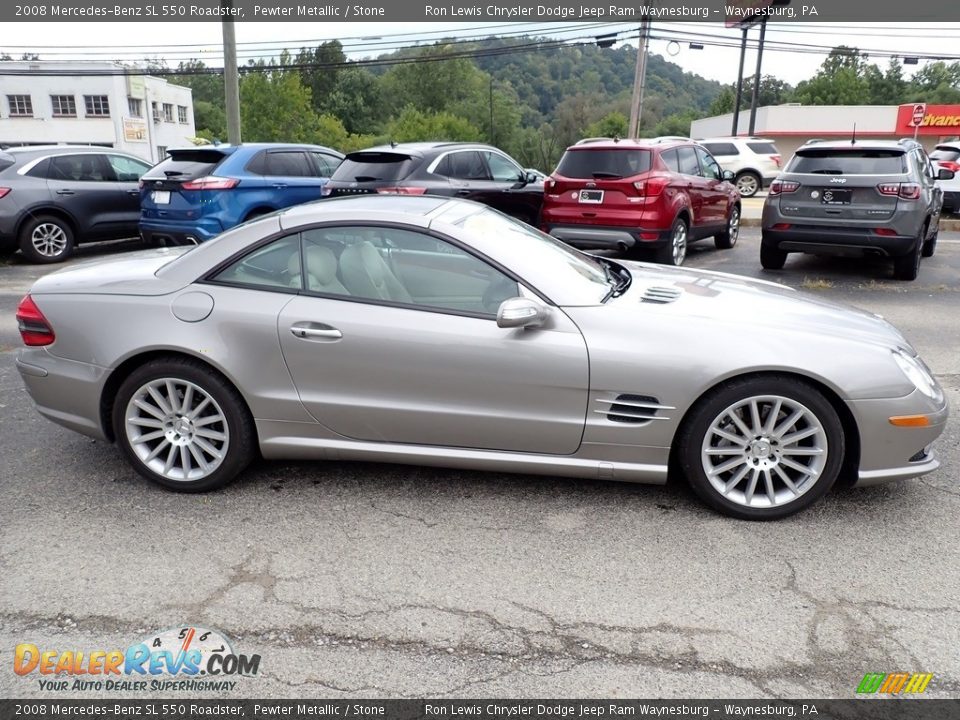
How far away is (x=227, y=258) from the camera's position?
391cm

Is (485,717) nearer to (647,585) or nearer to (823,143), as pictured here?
(647,585)

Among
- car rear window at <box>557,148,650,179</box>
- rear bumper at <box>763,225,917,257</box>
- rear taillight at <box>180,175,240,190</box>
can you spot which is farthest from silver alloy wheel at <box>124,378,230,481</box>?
rear bumper at <box>763,225,917,257</box>

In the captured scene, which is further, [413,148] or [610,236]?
[413,148]

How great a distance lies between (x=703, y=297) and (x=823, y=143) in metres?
6.76

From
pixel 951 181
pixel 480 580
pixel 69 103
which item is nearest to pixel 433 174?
pixel 480 580

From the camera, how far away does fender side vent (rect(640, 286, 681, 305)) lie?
3.85 m

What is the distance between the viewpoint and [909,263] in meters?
9.48

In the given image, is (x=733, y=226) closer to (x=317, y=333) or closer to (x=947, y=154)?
(x=947, y=154)

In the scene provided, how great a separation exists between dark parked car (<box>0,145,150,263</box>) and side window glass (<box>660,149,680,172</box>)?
8.05 metres

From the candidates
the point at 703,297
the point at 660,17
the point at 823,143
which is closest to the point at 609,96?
the point at 660,17

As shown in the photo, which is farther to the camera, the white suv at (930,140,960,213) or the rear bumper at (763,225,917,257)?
the white suv at (930,140,960,213)

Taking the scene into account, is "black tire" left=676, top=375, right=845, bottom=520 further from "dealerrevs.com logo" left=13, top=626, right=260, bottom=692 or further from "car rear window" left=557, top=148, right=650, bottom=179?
"car rear window" left=557, top=148, right=650, bottom=179

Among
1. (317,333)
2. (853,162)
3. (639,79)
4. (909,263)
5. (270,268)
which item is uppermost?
(639,79)

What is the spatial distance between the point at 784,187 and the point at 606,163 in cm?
219
